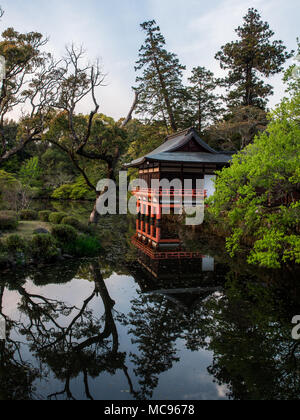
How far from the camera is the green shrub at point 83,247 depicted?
11.1 m

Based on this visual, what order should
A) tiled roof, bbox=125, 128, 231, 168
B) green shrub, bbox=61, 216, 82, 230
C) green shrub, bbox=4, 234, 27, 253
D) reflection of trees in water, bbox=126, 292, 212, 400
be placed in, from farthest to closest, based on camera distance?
tiled roof, bbox=125, 128, 231, 168 → green shrub, bbox=61, 216, 82, 230 → green shrub, bbox=4, 234, 27, 253 → reflection of trees in water, bbox=126, 292, 212, 400

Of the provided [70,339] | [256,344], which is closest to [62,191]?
[70,339]

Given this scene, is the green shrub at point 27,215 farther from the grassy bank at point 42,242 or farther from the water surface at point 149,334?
the water surface at point 149,334

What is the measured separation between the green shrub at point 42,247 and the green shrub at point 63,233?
0.89 m

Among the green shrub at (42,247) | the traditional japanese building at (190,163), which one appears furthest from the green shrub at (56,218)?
the traditional japanese building at (190,163)

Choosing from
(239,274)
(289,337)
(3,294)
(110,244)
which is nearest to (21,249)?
(3,294)

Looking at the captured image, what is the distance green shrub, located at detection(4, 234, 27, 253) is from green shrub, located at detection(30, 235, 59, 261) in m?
0.35

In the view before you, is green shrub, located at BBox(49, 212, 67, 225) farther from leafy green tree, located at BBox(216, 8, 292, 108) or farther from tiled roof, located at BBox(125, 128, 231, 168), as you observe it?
leafy green tree, located at BBox(216, 8, 292, 108)

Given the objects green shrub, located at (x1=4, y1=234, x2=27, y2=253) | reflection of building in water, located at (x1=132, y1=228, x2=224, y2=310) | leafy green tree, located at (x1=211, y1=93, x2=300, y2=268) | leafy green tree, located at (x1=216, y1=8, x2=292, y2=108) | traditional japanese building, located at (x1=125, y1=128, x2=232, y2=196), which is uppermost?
leafy green tree, located at (x1=216, y1=8, x2=292, y2=108)

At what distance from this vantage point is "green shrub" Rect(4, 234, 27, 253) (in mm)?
9367

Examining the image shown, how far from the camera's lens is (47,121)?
1297 cm

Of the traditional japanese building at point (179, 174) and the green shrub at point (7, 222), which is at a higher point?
the traditional japanese building at point (179, 174)

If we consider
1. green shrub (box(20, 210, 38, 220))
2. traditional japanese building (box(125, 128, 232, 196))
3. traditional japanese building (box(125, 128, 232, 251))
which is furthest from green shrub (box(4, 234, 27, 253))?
traditional japanese building (box(125, 128, 232, 196))

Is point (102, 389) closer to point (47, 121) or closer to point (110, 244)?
point (110, 244)
